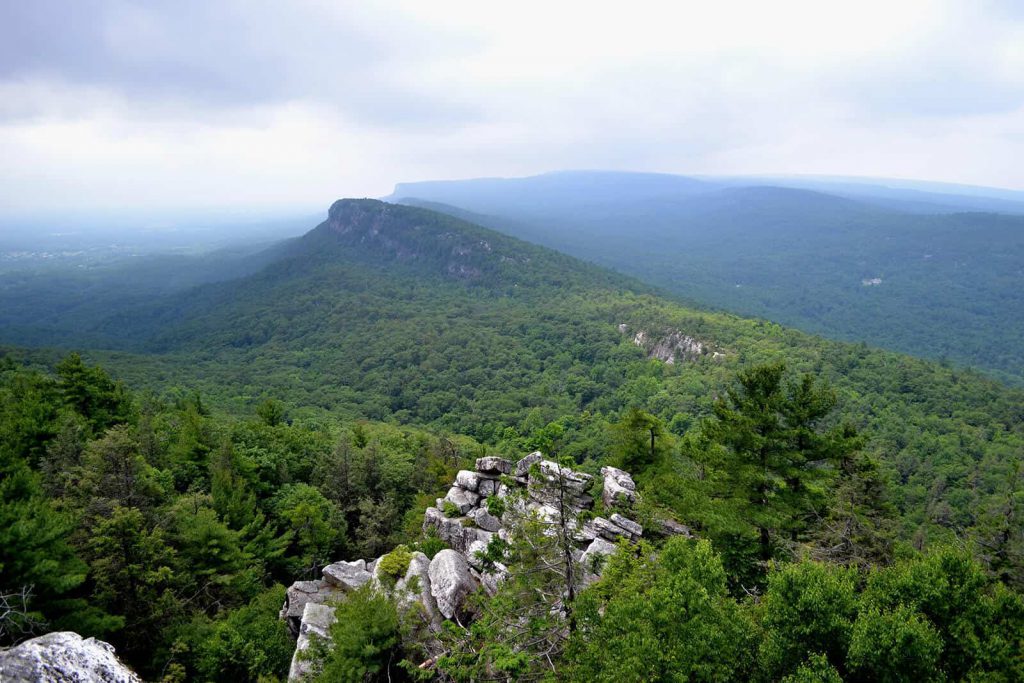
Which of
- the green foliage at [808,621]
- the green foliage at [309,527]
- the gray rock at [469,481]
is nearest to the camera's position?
the green foliage at [808,621]

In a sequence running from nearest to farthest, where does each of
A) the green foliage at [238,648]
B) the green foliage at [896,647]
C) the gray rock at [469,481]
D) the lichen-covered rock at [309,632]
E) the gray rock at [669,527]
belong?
the green foliage at [896,647]
the lichen-covered rock at [309,632]
the green foliage at [238,648]
the gray rock at [669,527]
the gray rock at [469,481]

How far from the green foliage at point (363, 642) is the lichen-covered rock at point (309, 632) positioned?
0.88 meters

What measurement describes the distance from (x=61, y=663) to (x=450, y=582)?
1046 centimetres

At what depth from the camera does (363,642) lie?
48.1 ft

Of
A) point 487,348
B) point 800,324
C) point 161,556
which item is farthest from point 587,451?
point 800,324

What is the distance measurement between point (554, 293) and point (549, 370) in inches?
2014

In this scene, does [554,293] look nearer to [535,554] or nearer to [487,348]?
[487,348]

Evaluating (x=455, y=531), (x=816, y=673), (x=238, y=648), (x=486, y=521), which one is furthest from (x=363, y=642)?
(x=816, y=673)

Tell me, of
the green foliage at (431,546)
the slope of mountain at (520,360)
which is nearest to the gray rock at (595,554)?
the green foliage at (431,546)

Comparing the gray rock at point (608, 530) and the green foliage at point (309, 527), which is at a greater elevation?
the gray rock at point (608, 530)

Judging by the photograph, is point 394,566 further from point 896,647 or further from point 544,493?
point 896,647

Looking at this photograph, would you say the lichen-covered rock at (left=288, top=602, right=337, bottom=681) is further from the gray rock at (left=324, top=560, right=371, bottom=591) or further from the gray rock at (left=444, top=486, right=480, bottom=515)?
the gray rock at (left=444, top=486, right=480, bottom=515)

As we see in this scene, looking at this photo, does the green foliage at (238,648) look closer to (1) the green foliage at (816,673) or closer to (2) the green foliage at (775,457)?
(1) the green foliage at (816,673)

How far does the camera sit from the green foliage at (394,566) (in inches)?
746
